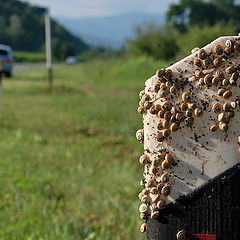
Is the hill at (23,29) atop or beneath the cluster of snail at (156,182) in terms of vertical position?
beneath

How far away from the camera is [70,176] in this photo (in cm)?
533

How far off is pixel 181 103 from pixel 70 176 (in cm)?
425

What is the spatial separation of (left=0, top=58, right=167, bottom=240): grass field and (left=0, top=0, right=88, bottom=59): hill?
2590 inches

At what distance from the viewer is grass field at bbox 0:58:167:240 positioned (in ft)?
11.9

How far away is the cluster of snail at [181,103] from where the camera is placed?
3.79 ft

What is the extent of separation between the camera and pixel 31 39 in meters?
84.6

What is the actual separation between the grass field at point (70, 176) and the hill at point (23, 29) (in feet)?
216

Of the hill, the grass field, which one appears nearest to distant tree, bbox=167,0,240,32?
the hill

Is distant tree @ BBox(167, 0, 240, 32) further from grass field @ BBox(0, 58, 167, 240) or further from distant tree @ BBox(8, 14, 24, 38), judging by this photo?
grass field @ BBox(0, 58, 167, 240)

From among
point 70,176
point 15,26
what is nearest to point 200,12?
point 15,26

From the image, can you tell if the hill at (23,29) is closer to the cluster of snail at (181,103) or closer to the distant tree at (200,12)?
the distant tree at (200,12)

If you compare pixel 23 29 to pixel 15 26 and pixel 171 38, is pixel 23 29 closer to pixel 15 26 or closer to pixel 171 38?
pixel 15 26

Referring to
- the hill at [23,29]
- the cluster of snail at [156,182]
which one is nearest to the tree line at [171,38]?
the cluster of snail at [156,182]

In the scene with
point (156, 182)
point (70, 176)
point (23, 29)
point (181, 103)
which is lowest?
point (23, 29)
